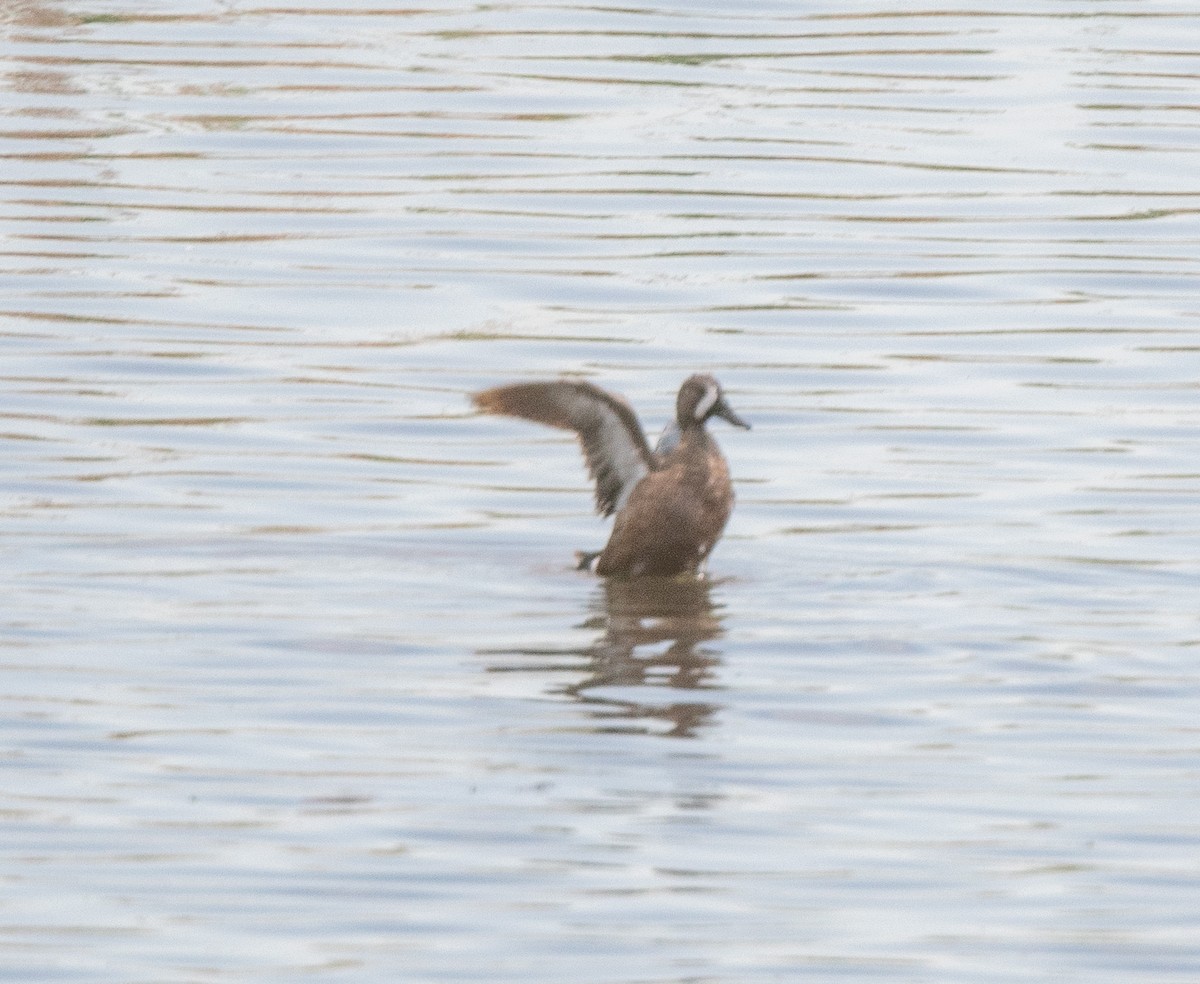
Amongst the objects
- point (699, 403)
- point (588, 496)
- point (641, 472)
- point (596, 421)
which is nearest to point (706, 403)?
point (699, 403)

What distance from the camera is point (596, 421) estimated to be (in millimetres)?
11398

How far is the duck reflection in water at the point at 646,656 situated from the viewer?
9148 mm

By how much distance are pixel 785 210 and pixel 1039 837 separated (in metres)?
8.91

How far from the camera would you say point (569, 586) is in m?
11.0

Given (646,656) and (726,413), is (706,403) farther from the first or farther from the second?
(646,656)

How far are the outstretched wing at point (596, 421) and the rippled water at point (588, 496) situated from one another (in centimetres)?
27

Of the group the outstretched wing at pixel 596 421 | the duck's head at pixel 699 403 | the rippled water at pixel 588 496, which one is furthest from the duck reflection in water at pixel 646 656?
the duck's head at pixel 699 403

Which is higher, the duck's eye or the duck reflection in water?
the duck's eye

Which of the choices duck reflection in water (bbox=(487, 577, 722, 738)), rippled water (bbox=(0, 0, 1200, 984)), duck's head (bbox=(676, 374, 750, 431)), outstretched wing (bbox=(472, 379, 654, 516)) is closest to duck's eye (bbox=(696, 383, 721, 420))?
duck's head (bbox=(676, 374, 750, 431))

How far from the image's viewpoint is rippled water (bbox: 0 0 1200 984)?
7.48 meters

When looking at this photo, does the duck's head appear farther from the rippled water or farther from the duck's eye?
the rippled water

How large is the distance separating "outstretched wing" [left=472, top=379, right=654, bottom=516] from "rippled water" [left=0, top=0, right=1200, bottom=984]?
0.90 feet

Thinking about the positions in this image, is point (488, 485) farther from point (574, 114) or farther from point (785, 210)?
point (574, 114)

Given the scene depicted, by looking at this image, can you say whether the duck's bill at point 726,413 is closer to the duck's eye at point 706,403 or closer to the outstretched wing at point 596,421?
the duck's eye at point 706,403
